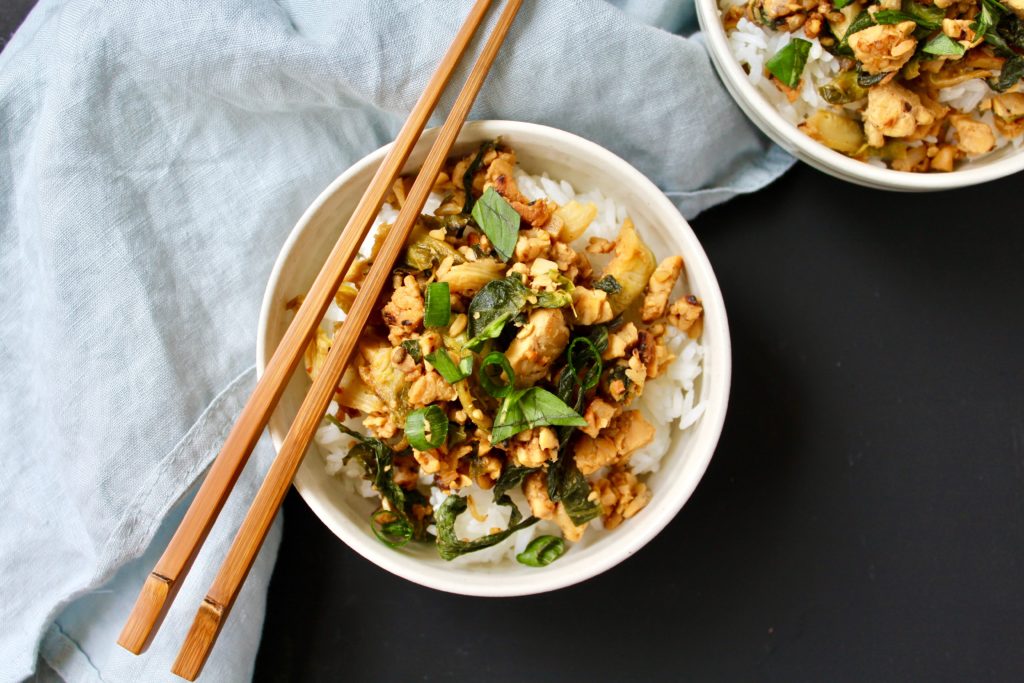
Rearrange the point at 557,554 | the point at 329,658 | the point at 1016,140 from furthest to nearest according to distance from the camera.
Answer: the point at 329,658
the point at 1016,140
the point at 557,554

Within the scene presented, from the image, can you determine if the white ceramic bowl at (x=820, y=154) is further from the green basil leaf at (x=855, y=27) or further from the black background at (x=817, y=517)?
the black background at (x=817, y=517)

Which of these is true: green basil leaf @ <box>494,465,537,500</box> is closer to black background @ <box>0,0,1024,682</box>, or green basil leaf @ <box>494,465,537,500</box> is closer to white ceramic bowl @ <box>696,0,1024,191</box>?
black background @ <box>0,0,1024,682</box>

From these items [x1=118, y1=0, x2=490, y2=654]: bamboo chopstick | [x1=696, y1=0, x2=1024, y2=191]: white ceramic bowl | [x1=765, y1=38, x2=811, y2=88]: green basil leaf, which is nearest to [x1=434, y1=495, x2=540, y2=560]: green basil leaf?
[x1=118, y1=0, x2=490, y2=654]: bamboo chopstick

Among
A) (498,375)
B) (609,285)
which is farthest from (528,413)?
(609,285)

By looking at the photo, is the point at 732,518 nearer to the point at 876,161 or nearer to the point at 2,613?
the point at 876,161

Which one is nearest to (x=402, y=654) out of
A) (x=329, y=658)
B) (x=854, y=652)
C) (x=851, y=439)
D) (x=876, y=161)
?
(x=329, y=658)

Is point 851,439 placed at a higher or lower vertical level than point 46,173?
lower
